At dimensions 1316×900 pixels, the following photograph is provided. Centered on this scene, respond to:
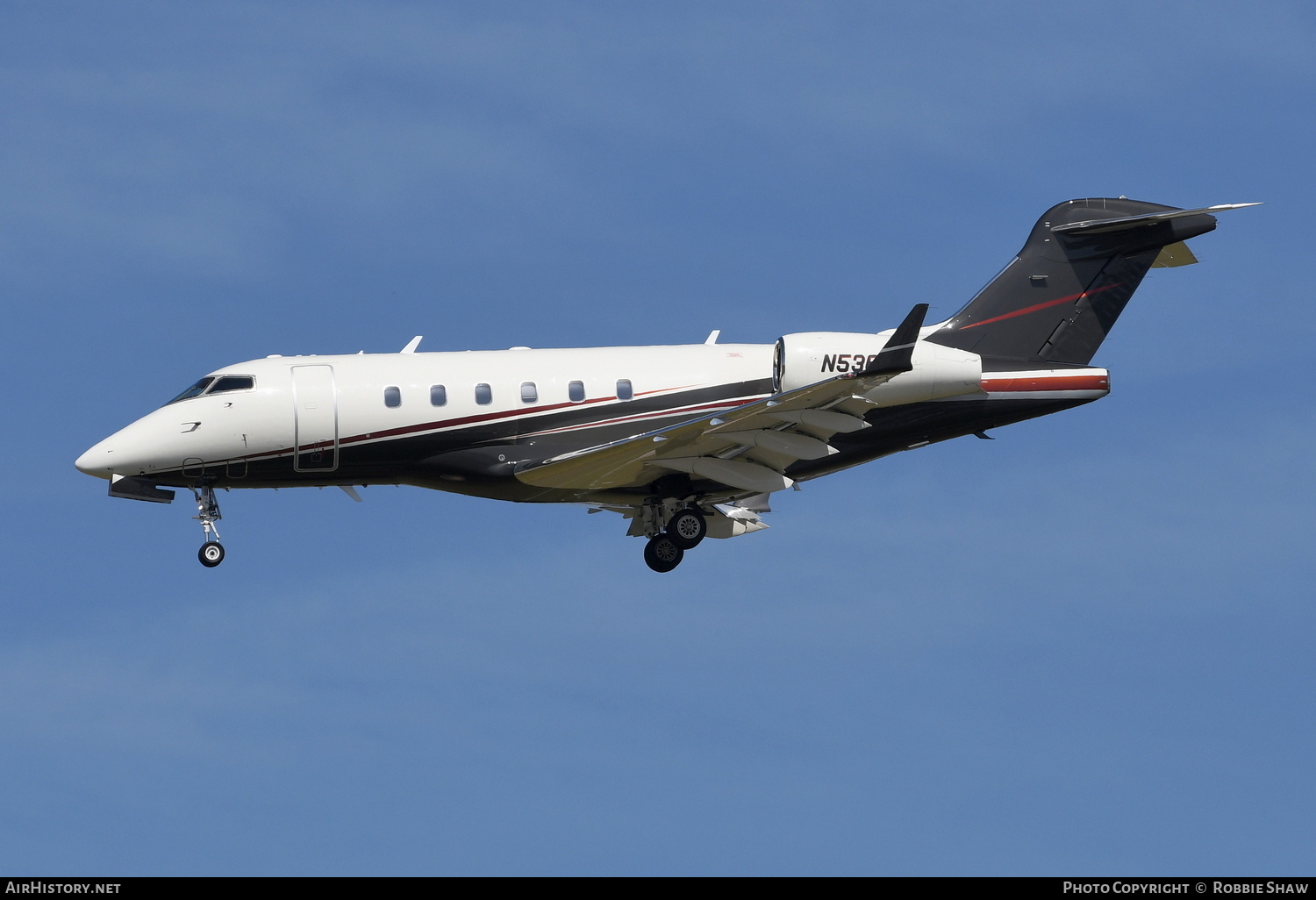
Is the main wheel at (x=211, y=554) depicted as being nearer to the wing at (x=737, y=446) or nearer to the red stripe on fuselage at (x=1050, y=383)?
the wing at (x=737, y=446)

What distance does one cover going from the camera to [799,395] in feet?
79.6

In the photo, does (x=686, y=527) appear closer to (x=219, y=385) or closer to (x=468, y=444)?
(x=468, y=444)

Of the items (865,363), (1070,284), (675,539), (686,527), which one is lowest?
(675,539)

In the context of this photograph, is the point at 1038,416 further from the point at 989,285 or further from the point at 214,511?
the point at 214,511

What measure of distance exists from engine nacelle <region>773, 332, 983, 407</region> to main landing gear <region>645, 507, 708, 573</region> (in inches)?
112

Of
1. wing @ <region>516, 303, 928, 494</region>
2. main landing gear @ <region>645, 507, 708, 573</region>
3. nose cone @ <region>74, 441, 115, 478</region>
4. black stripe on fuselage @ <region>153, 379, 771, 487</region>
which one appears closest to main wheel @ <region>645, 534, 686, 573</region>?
main landing gear @ <region>645, 507, 708, 573</region>

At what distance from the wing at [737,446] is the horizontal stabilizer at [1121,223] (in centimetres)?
598

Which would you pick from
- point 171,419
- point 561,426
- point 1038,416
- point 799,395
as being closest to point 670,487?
point 561,426

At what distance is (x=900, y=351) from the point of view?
75.7 ft

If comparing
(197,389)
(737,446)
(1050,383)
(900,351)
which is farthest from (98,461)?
(1050,383)

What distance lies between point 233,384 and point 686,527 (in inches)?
299

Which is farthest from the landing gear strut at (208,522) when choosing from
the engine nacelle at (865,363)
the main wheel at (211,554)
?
the engine nacelle at (865,363)

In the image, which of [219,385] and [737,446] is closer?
[737,446]
